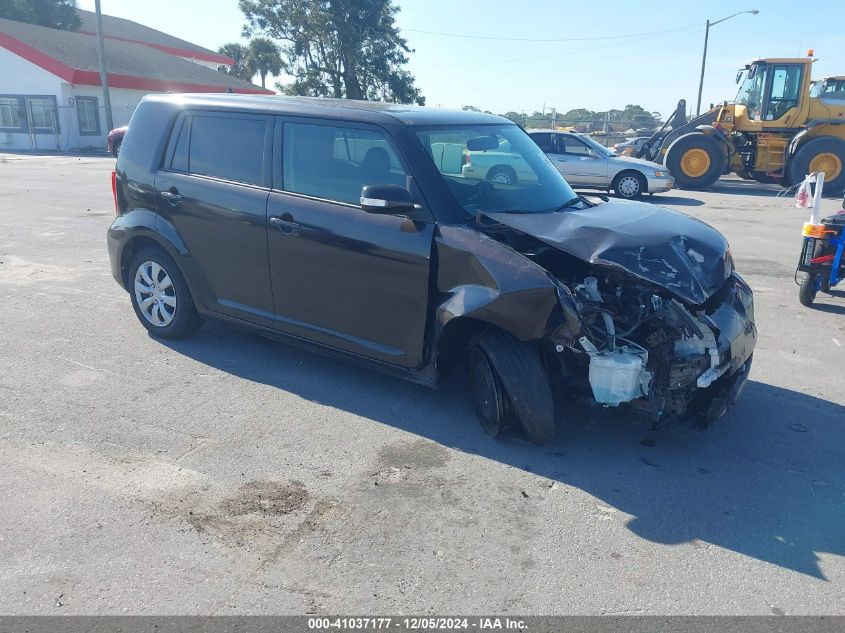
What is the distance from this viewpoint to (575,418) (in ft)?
15.3

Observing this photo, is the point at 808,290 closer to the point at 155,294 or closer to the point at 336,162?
the point at 336,162

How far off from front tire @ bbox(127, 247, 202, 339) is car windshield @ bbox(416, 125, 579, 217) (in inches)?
94.0

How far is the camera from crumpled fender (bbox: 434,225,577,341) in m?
3.82

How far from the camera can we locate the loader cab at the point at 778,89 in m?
19.2

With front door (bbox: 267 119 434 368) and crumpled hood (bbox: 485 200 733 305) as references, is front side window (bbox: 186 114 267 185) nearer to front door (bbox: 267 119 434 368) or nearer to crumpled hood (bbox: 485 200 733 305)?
front door (bbox: 267 119 434 368)

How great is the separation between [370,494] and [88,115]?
37.4 meters

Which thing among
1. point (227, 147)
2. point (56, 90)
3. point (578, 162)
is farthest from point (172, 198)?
point (56, 90)

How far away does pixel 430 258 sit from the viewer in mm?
4262

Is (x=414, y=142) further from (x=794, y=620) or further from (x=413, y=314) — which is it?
(x=794, y=620)

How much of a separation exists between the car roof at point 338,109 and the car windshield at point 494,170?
0.12 metres

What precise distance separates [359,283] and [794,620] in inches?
115

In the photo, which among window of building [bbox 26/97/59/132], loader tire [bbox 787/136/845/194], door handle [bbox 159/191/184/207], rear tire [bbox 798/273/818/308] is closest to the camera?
door handle [bbox 159/191/184/207]

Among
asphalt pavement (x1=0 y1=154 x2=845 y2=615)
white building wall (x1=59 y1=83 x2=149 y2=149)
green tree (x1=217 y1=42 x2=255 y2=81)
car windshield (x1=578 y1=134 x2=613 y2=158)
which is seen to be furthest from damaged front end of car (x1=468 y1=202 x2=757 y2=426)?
green tree (x1=217 y1=42 x2=255 y2=81)

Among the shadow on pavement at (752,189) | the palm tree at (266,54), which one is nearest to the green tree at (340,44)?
the palm tree at (266,54)
